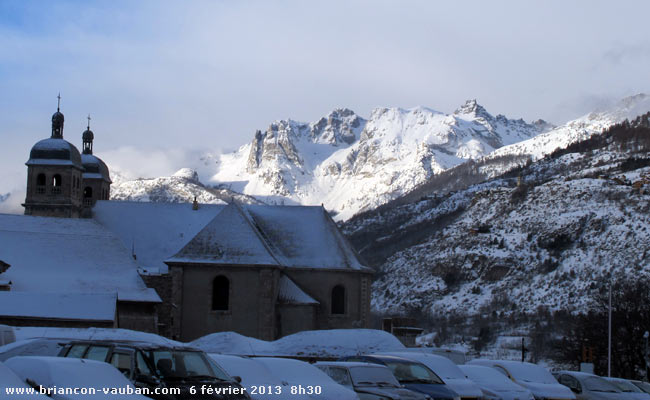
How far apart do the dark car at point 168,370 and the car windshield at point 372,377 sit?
431 cm

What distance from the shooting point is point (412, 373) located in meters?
22.6

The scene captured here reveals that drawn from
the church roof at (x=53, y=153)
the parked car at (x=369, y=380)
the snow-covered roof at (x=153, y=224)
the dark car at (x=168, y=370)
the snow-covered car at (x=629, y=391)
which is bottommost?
the snow-covered car at (x=629, y=391)

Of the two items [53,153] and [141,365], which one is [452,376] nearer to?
[141,365]

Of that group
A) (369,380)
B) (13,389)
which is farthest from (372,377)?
(13,389)

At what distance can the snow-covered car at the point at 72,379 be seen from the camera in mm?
13352

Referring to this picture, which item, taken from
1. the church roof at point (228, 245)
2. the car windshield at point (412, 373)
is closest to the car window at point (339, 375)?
the car windshield at point (412, 373)

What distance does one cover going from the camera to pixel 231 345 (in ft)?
108

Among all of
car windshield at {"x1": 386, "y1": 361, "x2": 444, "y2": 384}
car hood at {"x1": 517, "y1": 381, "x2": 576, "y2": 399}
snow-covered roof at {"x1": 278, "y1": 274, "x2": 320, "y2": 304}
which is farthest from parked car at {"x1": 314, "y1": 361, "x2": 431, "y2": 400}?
snow-covered roof at {"x1": 278, "y1": 274, "x2": 320, "y2": 304}

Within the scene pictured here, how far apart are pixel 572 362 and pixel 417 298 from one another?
65.3m

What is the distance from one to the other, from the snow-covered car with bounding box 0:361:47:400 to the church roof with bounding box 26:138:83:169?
55315mm

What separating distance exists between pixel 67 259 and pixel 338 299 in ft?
50.5

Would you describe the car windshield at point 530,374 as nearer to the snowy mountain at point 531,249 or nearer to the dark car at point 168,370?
the dark car at point 168,370

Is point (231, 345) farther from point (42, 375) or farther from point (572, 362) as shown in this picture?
point (572, 362)

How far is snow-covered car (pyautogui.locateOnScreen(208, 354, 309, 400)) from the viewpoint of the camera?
58.2 feet
